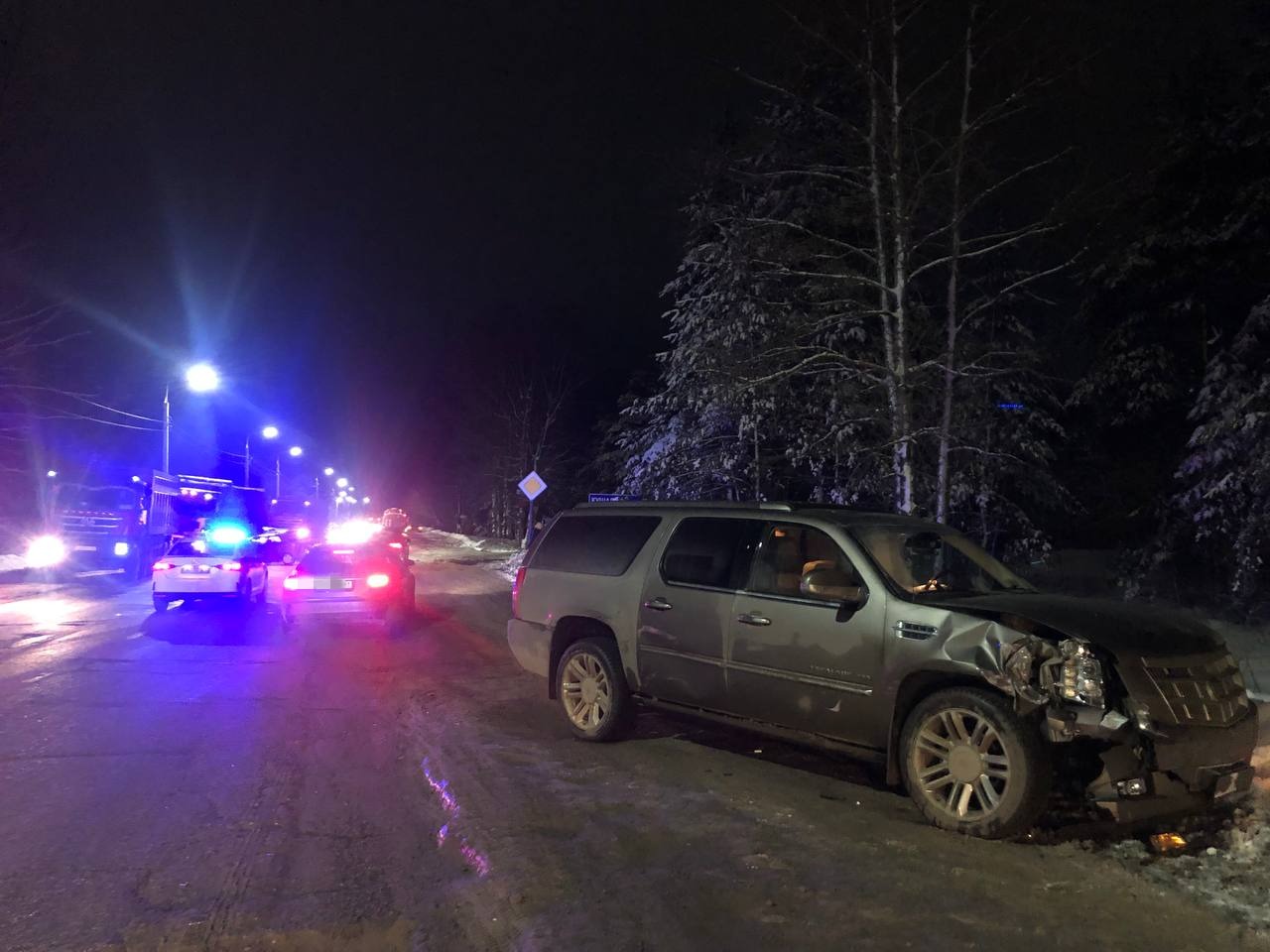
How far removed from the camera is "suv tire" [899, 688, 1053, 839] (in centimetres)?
470

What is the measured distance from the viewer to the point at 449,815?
5.41 meters

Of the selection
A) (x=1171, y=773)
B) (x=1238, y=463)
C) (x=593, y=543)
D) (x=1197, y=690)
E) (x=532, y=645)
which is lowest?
(x=1171, y=773)

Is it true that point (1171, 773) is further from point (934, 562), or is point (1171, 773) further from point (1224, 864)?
point (934, 562)

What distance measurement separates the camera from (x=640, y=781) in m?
6.10

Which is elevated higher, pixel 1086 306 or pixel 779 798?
pixel 1086 306

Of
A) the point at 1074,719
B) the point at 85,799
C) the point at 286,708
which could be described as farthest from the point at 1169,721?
the point at 286,708

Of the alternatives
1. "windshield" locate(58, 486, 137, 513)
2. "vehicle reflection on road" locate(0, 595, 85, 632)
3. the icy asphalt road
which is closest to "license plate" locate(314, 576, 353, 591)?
the icy asphalt road

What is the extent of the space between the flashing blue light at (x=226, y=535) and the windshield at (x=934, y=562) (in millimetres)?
14608

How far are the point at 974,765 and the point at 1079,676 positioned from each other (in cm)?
75

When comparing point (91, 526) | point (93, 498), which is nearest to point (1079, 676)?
point (91, 526)

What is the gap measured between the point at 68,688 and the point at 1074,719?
31.7ft

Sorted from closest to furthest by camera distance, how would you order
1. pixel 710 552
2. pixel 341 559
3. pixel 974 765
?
1. pixel 974 765
2. pixel 710 552
3. pixel 341 559

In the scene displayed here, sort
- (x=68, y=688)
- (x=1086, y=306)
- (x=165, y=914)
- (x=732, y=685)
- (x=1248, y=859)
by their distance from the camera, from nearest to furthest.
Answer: (x=165, y=914), (x=1248, y=859), (x=732, y=685), (x=68, y=688), (x=1086, y=306)

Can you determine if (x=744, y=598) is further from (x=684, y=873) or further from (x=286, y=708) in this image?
(x=286, y=708)
